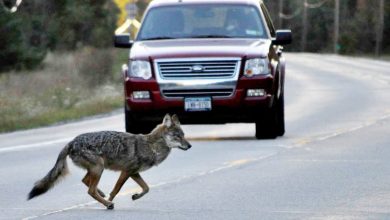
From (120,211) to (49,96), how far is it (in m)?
20.9

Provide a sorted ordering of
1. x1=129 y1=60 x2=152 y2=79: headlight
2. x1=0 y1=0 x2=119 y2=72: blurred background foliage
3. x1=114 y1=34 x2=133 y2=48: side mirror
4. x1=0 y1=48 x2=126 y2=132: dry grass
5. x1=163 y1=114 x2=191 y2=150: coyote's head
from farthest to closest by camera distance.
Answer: x1=0 y1=0 x2=119 y2=72: blurred background foliage < x1=0 y1=48 x2=126 y2=132: dry grass < x1=114 y1=34 x2=133 y2=48: side mirror < x1=129 y1=60 x2=152 y2=79: headlight < x1=163 y1=114 x2=191 y2=150: coyote's head

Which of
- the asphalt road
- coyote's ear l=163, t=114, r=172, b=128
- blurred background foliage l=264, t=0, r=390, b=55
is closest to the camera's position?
the asphalt road

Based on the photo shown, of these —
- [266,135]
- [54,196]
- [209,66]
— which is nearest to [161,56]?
[209,66]

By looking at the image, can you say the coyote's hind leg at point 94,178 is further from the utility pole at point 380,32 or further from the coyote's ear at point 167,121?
the utility pole at point 380,32

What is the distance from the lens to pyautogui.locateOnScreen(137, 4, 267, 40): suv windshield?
20203 millimetres

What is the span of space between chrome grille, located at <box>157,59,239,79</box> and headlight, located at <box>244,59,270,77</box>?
0.15 meters

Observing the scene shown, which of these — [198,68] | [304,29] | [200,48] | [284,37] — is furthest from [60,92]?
[304,29]

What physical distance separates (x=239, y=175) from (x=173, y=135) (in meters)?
2.80

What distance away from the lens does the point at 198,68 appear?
19.0m

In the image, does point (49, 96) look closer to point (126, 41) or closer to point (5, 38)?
point (126, 41)

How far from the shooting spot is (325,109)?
28.1 metres

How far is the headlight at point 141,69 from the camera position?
1909 cm

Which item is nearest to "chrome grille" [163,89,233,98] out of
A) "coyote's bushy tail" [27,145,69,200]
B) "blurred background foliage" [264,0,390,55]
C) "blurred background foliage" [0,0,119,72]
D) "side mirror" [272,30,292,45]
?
"side mirror" [272,30,292,45]

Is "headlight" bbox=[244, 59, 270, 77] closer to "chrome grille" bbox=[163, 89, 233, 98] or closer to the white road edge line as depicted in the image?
"chrome grille" bbox=[163, 89, 233, 98]
